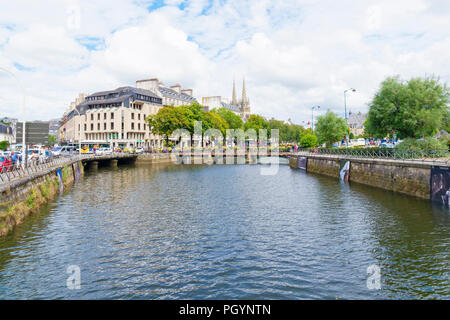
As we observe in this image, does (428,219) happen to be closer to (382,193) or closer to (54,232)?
(382,193)

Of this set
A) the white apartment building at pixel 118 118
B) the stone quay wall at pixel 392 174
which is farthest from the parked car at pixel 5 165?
the white apartment building at pixel 118 118

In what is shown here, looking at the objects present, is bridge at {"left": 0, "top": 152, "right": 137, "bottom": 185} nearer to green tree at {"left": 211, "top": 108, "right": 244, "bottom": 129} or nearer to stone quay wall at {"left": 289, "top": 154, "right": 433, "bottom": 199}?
stone quay wall at {"left": 289, "top": 154, "right": 433, "bottom": 199}

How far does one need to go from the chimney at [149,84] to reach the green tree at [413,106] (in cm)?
10000

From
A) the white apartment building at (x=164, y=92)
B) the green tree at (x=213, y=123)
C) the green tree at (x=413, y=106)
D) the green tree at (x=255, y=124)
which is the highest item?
the white apartment building at (x=164, y=92)

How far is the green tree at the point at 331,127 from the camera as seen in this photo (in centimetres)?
7370

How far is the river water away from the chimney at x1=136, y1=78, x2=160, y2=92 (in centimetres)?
10518

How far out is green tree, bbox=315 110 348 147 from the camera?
7370 cm

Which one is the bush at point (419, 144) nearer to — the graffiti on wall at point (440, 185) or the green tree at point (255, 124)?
the graffiti on wall at point (440, 185)

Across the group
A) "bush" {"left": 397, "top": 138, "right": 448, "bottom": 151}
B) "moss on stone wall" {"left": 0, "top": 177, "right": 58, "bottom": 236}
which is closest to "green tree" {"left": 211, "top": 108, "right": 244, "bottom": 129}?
"bush" {"left": 397, "top": 138, "right": 448, "bottom": 151}

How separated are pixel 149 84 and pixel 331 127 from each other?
83.3 m

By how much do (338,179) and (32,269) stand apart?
44.2 metres
